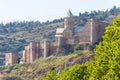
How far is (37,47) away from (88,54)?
1732 cm

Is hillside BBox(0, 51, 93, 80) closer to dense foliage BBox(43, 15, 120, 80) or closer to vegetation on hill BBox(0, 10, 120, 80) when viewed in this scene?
vegetation on hill BBox(0, 10, 120, 80)

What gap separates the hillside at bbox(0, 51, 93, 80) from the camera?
6368 inches

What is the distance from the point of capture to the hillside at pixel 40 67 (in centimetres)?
16175

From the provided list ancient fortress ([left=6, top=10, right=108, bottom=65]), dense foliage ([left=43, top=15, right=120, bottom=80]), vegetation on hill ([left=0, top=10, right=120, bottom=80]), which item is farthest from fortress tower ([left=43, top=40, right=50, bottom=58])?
dense foliage ([left=43, top=15, right=120, bottom=80])

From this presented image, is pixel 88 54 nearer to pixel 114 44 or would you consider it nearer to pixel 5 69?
pixel 5 69

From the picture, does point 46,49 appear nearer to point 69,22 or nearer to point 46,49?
point 46,49

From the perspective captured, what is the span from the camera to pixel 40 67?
168m

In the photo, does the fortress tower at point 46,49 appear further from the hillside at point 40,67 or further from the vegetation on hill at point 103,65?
the vegetation on hill at point 103,65

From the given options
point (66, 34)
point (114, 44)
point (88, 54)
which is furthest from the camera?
point (66, 34)

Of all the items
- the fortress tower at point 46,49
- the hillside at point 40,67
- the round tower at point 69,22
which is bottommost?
the hillside at point 40,67

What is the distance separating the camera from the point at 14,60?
7190 inches

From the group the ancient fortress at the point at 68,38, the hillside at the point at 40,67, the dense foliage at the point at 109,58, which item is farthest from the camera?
the ancient fortress at the point at 68,38

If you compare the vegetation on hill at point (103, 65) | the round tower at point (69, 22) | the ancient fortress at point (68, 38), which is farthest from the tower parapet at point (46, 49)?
the vegetation on hill at point (103, 65)

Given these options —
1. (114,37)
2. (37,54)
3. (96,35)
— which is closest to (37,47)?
Result: (37,54)
